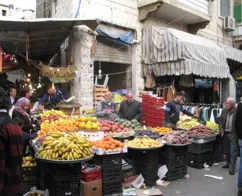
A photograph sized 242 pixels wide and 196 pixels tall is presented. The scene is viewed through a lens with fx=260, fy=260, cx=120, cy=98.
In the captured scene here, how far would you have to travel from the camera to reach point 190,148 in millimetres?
7398

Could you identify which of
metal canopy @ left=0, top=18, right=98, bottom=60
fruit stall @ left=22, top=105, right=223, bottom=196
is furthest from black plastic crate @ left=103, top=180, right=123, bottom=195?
metal canopy @ left=0, top=18, right=98, bottom=60

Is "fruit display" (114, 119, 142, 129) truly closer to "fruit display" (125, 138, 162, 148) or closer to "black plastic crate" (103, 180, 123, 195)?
"fruit display" (125, 138, 162, 148)

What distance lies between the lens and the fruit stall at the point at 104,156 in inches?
168

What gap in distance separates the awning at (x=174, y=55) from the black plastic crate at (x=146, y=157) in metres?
5.80

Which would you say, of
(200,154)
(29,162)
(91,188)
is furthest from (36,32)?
(200,154)

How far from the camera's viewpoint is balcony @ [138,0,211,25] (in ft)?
37.1

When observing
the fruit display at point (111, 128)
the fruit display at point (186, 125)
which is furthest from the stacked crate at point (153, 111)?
the fruit display at point (111, 128)

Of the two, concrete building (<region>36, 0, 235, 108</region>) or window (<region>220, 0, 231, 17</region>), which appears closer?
concrete building (<region>36, 0, 235, 108</region>)

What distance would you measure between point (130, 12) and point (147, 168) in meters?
7.82

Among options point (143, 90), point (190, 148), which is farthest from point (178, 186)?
point (143, 90)

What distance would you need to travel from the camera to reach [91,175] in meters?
4.78

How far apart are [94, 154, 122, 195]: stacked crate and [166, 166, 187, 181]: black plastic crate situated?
1.57 metres

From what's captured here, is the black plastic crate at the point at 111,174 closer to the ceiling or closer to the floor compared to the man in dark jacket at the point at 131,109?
closer to the floor

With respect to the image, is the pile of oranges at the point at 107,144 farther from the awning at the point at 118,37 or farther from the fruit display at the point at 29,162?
the awning at the point at 118,37
